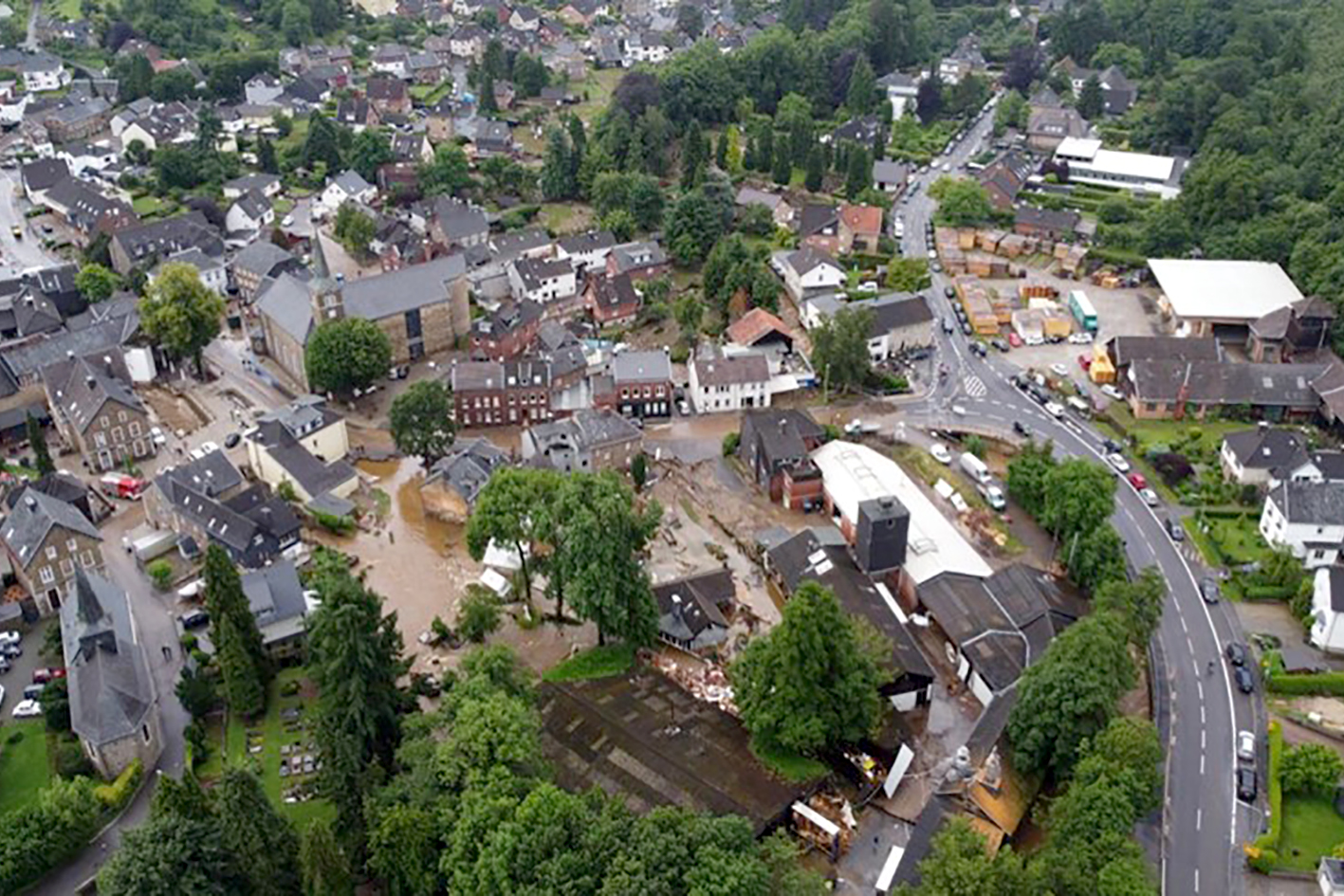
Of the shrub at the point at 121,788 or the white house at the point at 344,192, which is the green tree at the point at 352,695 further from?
the white house at the point at 344,192

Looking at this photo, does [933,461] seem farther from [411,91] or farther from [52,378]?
[411,91]

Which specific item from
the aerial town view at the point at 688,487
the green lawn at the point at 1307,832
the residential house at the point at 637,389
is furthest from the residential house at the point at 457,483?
the green lawn at the point at 1307,832

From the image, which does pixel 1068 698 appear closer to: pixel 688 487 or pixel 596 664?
pixel 596 664

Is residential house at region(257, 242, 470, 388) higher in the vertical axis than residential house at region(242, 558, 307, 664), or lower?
higher

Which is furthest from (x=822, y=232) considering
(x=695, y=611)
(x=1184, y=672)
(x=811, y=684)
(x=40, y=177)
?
(x=40, y=177)

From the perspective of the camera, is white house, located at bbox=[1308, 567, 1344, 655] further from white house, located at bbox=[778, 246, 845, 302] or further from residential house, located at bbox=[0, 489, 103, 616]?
residential house, located at bbox=[0, 489, 103, 616]

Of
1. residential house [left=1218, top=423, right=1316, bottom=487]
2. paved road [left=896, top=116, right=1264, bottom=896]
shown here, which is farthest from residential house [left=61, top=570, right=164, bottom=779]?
residential house [left=1218, top=423, right=1316, bottom=487]
